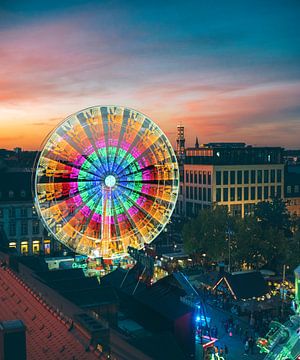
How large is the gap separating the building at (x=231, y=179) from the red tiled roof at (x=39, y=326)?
68466 millimetres

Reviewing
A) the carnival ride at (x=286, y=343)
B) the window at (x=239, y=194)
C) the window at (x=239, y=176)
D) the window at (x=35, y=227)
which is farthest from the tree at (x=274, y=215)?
the carnival ride at (x=286, y=343)

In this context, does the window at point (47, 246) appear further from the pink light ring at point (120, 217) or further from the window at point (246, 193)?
the window at point (246, 193)

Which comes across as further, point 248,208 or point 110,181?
point 248,208

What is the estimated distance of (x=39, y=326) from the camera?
20.4m

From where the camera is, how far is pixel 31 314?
72.2 feet

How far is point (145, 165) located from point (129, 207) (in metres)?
4.40

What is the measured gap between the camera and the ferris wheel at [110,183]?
48219 mm

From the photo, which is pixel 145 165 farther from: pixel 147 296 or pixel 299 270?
pixel 299 270

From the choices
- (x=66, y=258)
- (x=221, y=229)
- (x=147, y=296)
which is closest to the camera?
(x=147, y=296)

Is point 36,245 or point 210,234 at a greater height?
point 210,234

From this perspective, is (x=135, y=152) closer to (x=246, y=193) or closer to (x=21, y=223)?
(x=21, y=223)

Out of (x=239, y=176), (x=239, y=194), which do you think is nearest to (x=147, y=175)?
(x=239, y=194)

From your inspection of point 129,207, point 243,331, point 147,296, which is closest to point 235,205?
Answer: point 129,207

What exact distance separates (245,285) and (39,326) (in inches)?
1163
